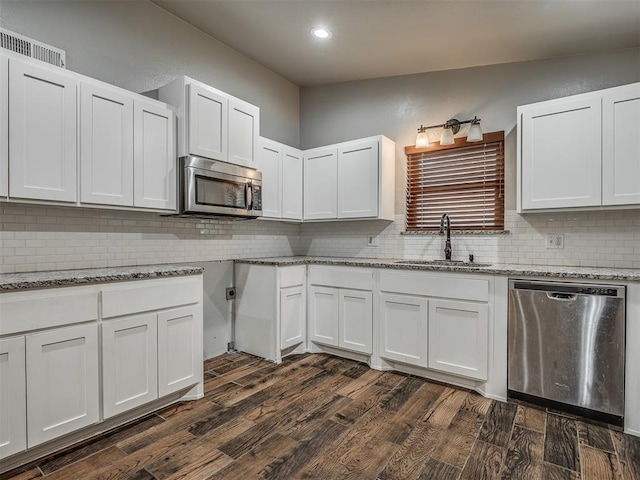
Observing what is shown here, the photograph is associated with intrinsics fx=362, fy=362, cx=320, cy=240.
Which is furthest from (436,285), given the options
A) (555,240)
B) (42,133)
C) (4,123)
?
(4,123)

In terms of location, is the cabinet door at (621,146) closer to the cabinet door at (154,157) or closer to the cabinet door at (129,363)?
the cabinet door at (154,157)

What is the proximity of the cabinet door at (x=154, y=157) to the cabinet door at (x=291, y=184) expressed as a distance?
1298mm

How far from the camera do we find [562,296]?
2.28 m

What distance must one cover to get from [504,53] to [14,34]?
11.3ft

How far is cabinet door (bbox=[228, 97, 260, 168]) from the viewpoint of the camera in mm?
2957

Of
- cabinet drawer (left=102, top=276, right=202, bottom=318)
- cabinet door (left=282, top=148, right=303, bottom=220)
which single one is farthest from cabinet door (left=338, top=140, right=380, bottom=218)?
cabinet drawer (left=102, top=276, right=202, bottom=318)

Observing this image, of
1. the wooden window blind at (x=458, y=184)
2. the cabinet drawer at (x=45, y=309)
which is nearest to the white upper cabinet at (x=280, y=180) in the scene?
the wooden window blind at (x=458, y=184)

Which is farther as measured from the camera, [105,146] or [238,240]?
[238,240]

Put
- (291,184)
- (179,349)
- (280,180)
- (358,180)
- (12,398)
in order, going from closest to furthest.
Result: (12,398), (179,349), (358,180), (280,180), (291,184)

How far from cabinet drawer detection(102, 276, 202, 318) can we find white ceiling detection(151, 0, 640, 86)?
2092 millimetres

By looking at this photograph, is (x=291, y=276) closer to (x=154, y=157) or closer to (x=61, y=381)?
(x=154, y=157)

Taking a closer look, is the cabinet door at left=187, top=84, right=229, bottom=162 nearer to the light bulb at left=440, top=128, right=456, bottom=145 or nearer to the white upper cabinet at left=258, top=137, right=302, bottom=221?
the white upper cabinet at left=258, top=137, right=302, bottom=221

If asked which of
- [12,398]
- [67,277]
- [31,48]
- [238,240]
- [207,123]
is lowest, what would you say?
[12,398]

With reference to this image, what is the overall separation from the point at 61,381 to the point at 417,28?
3.29m
